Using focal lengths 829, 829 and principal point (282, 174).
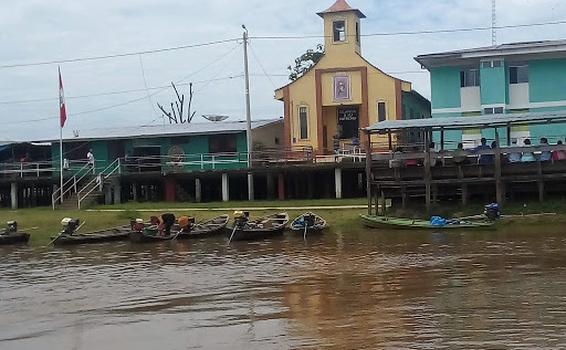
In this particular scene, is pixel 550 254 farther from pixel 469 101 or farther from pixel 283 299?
pixel 469 101

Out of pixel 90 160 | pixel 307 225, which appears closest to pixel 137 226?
pixel 307 225

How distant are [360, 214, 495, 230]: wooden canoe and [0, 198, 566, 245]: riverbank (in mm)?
837

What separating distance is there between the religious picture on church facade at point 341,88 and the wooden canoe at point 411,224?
1539cm

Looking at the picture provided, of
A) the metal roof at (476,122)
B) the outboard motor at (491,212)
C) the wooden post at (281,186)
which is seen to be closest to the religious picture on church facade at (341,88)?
the wooden post at (281,186)

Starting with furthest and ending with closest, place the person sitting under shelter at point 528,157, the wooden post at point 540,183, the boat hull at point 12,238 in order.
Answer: the person sitting under shelter at point 528,157 < the boat hull at point 12,238 < the wooden post at point 540,183

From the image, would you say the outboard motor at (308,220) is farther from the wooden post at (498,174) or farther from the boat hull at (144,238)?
the wooden post at (498,174)

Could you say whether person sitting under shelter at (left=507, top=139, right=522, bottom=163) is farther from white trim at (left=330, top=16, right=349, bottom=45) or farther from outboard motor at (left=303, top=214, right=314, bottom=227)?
white trim at (left=330, top=16, right=349, bottom=45)

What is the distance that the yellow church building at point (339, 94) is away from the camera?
4494 cm

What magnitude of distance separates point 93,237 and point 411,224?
11.4 m

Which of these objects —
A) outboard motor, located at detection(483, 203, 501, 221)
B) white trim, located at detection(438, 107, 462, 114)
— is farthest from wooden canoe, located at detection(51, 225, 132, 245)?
white trim, located at detection(438, 107, 462, 114)

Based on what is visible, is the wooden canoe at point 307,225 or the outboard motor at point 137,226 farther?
the outboard motor at point 137,226

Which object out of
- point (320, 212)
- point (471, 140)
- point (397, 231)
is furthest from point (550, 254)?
point (471, 140)

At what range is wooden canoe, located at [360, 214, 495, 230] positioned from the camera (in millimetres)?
28234

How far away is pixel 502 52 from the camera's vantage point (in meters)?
39.6
